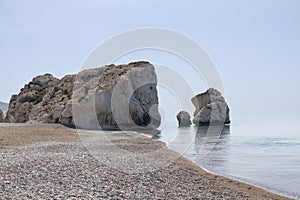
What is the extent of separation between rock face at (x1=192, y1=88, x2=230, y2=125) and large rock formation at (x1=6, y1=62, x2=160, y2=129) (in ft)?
77.3

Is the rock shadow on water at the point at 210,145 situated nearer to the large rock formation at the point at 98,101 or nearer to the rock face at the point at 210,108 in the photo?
the large rock formation at the point at 98,101

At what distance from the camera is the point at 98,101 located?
56.6m

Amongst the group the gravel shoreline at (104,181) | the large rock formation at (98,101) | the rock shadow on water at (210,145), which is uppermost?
the large rock formation at (98,101)

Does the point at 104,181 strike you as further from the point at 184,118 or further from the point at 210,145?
the point at 184,118

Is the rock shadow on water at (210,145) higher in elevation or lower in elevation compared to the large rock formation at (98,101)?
lower

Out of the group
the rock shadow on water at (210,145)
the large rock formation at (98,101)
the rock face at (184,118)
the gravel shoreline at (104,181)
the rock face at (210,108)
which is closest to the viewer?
the gravel shoreline at (104,181)

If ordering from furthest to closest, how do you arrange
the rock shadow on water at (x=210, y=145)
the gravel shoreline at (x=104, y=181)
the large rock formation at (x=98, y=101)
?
the large rock formation at (x=98, y=101) → the rock shadow on water at (x=210, y=145) → the gravel shoreline at (x=104, y=181)

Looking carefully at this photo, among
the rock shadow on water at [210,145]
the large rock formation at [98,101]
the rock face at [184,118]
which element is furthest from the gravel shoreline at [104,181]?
the rock face at [184,118]

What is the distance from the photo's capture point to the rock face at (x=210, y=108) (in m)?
92.2

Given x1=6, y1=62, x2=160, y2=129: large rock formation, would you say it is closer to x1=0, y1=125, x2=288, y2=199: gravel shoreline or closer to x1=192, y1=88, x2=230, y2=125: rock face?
x1=192, y1=88, x2=230, y2=125: rock face

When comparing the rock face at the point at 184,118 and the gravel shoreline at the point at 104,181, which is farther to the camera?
the rock face at the point at 184,118

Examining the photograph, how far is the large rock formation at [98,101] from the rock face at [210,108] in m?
23.6

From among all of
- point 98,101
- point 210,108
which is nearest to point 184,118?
point 210,108

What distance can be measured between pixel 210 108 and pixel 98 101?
43.5 meters
